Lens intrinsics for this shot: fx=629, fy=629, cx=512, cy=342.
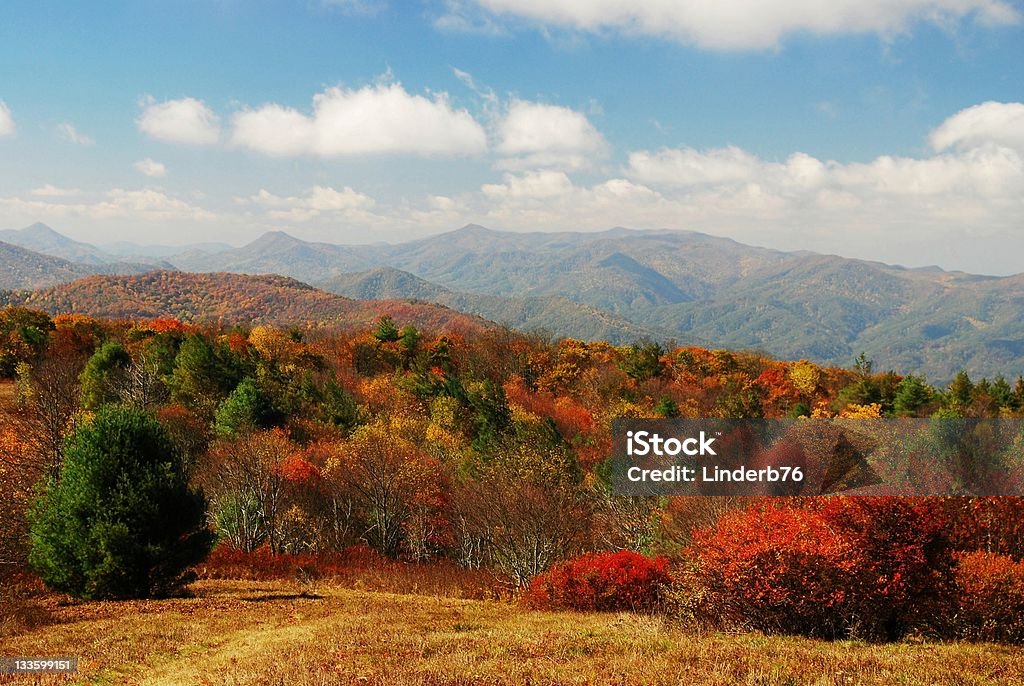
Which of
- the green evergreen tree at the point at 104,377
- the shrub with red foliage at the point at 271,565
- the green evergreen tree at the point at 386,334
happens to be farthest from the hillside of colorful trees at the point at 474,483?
the green evergreen tree at the point at 386,334

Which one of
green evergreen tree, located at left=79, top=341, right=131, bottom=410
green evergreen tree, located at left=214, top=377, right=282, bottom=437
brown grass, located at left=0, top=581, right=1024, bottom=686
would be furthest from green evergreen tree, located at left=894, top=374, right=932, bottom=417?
green evergreen tree, located at left=79, top=341, right=131, bottom=410

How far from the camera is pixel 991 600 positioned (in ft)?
51.0

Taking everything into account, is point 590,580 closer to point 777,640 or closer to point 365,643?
point 777,640

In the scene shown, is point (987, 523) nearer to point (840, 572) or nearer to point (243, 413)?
point (840, 572)

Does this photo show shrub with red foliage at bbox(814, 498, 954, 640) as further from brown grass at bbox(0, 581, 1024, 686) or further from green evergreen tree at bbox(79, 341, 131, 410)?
green evergreen tree at bbox(79, 341, 131, 410)

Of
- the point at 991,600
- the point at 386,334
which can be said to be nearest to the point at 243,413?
the point at 386,334

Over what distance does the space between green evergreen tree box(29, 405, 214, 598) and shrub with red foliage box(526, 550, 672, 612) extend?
13.0 meters

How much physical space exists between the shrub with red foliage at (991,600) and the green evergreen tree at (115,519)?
951 inches

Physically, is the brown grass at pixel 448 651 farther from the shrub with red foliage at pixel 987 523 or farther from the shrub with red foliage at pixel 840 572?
the shrub with red foliage at pixel 987 523

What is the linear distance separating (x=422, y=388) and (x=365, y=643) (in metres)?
51.2

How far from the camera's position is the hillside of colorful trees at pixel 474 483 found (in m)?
16.2

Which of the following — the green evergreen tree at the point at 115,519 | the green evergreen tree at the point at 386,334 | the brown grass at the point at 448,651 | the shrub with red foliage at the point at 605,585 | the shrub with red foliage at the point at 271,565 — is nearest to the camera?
the brown grass at the point at 448,651

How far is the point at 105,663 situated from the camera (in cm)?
1340

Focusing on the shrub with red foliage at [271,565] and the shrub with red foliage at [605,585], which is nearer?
the shrub with red foliage at [605,585]
